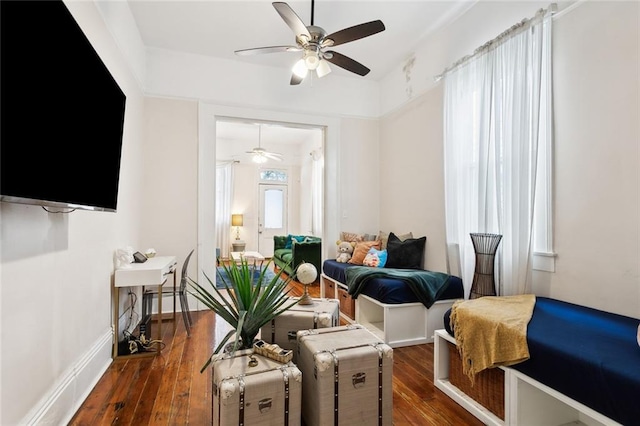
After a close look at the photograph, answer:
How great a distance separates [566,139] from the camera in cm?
220

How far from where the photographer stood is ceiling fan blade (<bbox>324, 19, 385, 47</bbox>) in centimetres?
233

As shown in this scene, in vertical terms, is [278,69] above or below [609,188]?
above

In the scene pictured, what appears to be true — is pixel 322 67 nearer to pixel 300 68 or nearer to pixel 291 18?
pixel 300 68

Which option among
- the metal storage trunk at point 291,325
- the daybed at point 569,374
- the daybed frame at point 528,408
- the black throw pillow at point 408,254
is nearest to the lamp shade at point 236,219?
the black throw pillow at point 408,254

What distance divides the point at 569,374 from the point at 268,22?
3709mm

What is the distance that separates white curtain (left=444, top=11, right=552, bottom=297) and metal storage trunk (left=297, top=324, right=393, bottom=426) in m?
1.44

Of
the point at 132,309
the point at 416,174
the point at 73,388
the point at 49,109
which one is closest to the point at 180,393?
the point at 73,388

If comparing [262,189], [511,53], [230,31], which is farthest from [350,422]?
[262,189]

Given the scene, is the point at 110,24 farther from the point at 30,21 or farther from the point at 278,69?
the point at 278,69

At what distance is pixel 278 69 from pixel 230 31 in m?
0.93

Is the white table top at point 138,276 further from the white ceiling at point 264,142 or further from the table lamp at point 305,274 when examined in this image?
the white ceiling at point 264,142

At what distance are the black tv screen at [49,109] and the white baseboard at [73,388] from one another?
998mm

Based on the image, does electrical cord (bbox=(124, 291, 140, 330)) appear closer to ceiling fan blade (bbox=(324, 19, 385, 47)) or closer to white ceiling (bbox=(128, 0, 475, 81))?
white ceiling (bbox=(128, 0, 475, 81))

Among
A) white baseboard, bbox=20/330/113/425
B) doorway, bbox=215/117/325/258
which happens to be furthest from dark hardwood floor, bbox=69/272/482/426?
doorway, bbox=215/117/325/258
